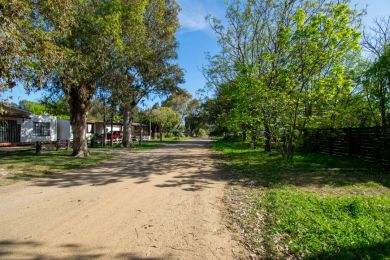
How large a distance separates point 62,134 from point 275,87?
96.6ft

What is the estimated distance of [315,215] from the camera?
5.73 meters

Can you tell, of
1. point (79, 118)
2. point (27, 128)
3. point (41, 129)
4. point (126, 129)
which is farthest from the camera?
point (41, 129)

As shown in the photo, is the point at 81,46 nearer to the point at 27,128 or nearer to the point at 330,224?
the point at 330,224

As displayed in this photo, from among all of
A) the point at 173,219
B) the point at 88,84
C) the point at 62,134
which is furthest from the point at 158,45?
the point at 173,219

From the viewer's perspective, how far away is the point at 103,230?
16.2ft

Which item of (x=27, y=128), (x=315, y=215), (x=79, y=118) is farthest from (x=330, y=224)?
(x=27, y=128)

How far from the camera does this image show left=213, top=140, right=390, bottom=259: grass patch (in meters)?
4.40

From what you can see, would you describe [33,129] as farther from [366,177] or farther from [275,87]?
[366,177]

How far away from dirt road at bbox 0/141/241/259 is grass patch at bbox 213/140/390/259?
63cm

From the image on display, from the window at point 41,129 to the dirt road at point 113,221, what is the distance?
2335 centimetres

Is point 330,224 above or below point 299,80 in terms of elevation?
below

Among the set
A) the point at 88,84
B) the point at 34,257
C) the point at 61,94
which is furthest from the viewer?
the point at 61,94

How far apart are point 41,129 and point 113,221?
96.3 ft

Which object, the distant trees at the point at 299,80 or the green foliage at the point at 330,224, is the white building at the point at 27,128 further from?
the green foliage at the point at 330,224
